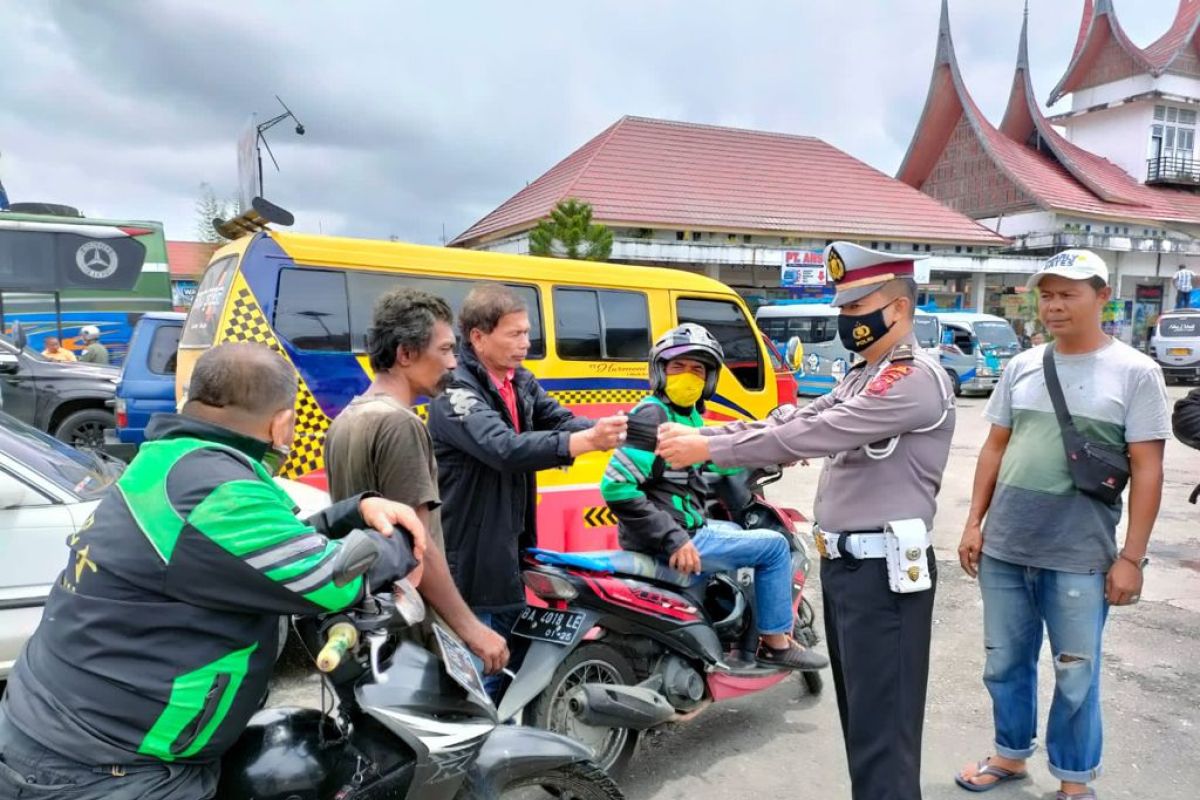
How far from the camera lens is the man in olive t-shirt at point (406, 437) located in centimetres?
206

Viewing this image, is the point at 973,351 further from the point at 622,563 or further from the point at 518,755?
the point at 518,755

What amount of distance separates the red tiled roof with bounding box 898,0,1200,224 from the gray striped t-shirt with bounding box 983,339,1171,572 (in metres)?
29.9

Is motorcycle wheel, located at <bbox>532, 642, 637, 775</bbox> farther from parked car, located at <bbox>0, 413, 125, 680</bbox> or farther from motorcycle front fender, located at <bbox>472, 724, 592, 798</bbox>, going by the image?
parked car, located at <bbox>0, 413, 125, 680</bbox>

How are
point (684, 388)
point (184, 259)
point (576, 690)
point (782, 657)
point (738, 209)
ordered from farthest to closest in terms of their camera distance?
point (184, 259) → point (738, 209) → point (782, 657) → point (684, 388) → point (576, 690)

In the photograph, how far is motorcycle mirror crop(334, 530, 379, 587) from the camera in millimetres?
1338

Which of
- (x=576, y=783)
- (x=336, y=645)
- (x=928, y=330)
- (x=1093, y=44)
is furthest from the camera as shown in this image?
(x=1093, y=44)

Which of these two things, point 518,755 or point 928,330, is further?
point 928,330

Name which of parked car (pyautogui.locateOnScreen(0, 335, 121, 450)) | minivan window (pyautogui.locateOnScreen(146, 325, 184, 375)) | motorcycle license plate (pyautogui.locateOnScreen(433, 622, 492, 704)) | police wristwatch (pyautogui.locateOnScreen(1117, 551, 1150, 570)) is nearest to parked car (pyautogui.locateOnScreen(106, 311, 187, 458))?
minivan window (pyautogui.locateOnScreen(146, 325, 184, 375))

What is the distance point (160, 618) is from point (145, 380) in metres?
7.01

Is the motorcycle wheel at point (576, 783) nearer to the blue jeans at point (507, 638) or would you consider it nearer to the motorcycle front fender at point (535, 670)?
the motorcycle front fender at point (535, 670)

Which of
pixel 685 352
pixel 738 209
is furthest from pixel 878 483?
pixel 738 209

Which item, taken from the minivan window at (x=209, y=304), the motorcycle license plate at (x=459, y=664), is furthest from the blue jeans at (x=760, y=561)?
the minivan window at (x=209, y=304)

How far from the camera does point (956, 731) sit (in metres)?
3.25

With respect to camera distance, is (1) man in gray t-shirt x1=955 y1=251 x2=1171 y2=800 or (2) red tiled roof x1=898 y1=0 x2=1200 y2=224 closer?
(1) man in gray t-shirt x1=955 y1=251 x2=1171 y2=800
